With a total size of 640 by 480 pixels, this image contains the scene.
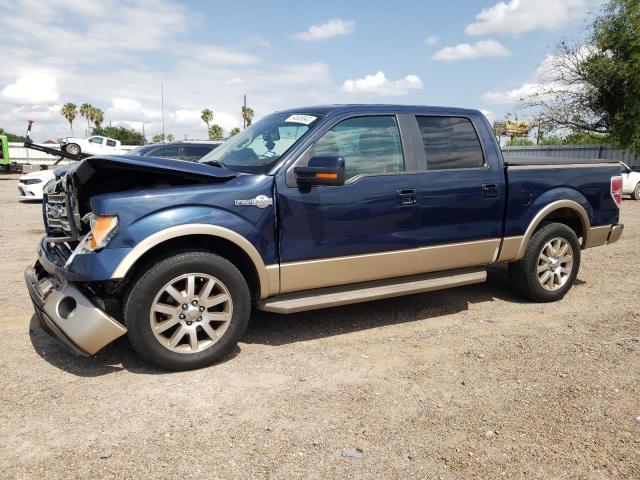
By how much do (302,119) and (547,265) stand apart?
299cm

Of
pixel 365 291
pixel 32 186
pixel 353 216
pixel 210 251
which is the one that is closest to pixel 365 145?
pixel 353 216

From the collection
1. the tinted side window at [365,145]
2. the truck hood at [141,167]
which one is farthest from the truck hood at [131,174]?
the tinted side window at [365,145]

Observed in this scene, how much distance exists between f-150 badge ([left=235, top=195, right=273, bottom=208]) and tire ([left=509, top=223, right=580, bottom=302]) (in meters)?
2.86

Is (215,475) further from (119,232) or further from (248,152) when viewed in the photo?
(248,152)

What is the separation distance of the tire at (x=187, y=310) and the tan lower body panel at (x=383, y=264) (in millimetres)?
442

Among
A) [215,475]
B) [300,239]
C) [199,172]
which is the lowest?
[215,475]

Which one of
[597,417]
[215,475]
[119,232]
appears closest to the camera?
[215,475]

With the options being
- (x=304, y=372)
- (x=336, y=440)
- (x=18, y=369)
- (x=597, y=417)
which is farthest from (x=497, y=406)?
(x=18, y=369)

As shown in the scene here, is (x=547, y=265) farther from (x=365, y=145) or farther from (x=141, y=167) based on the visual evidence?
(x=141, y=167)

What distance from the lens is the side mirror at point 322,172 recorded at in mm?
3799

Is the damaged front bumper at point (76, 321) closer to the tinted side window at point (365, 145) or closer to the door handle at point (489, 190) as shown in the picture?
the tinted side window at point (365, 145)

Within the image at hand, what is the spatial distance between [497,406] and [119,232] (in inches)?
106

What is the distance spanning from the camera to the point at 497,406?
3270mm

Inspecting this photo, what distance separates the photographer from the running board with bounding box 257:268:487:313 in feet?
13.3
